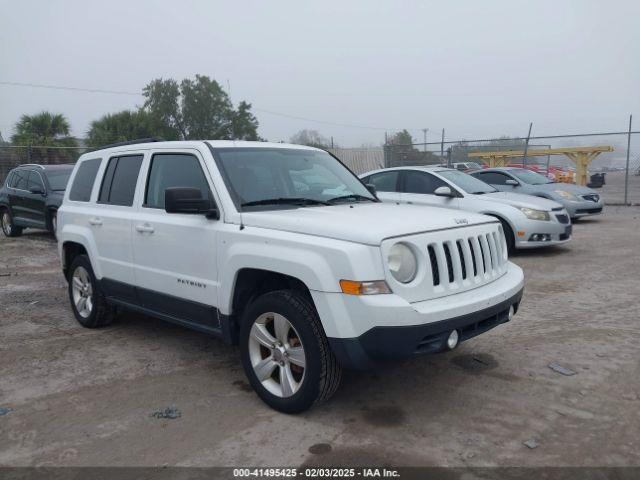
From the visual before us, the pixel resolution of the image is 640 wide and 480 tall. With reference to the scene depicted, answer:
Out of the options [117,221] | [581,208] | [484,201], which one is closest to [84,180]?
[117,221]

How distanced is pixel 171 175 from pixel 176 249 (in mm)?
688

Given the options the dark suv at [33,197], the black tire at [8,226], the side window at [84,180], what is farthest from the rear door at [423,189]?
the black tire at [8,226]

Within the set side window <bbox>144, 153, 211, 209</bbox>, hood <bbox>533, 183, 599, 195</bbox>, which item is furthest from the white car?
side window <bbox>144, 153, 211, 209</bbox>

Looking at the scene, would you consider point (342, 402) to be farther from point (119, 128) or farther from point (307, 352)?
point (119, 128)

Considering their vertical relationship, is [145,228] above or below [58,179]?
below

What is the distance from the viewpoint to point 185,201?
392 centimetres

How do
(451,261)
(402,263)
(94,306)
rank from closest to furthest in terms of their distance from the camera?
1. (402,263)
2. (451,261)
3. (94,306)

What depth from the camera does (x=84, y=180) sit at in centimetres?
584

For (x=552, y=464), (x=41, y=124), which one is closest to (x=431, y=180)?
(x=552, y=464)

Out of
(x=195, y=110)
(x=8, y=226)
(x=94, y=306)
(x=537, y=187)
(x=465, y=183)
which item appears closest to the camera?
(x=94, y=306)

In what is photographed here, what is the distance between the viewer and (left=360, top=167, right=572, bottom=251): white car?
8969 millimetres

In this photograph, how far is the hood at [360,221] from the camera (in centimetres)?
341

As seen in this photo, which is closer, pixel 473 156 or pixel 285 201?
pixel 285 201

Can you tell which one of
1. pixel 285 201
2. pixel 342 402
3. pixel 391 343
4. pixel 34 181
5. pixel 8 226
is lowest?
pixel 342 402
